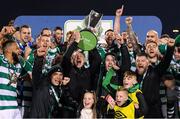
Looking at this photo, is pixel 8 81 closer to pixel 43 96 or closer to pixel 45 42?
pixel 43 96

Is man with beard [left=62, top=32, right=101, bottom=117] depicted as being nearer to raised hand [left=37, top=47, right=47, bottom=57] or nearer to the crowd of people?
the crowd of people

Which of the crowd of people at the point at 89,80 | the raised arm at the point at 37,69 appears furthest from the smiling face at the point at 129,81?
the raised arm at the point at 37,69

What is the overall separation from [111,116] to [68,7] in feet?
8.42

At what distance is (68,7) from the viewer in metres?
6.82

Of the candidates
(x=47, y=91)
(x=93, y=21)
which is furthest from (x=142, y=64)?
(x=93, y=21)

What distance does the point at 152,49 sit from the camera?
4992 mm

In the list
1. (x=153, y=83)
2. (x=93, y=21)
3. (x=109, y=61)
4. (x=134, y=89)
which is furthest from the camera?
(x=93, y=21)

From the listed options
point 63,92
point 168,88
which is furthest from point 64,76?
point 168,88

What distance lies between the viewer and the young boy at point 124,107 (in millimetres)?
4625

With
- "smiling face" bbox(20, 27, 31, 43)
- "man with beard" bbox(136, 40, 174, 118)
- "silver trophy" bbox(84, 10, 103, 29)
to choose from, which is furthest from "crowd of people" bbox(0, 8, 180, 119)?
"silver trophy" bbox(84, 10, 103, 29)

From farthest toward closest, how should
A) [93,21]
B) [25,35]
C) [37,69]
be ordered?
[93,21], [25,35], [37,69]

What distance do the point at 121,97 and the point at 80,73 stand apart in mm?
656

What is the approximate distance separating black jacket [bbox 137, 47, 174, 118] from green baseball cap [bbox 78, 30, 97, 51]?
77 centimetres

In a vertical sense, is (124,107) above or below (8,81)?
below
